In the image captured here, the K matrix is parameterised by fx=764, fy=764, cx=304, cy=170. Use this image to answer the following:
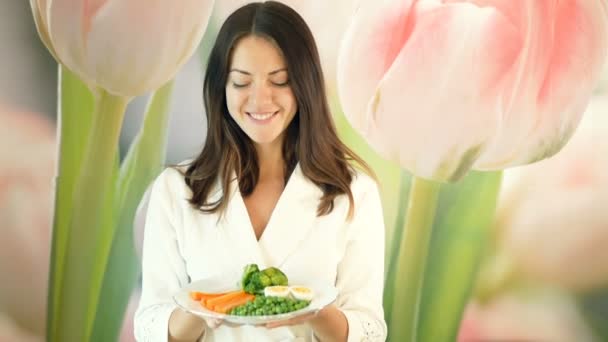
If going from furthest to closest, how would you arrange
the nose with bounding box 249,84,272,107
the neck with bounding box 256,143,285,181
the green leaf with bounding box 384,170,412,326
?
the green leaf with bounding box 384,170,412,326, the neck with bounding box 256,143,285,181, the nose with bounding box 249,84,272,107

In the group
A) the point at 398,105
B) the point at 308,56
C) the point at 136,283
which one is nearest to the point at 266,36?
the point at 308,56

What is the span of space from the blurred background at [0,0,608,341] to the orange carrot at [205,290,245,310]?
591 millimetres

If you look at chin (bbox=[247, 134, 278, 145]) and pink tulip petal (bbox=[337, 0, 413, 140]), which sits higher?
pink tulip petal (bbox=[337, 0, 413, 140])

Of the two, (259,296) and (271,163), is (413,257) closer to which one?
(271,163)

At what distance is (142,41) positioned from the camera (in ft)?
7.20

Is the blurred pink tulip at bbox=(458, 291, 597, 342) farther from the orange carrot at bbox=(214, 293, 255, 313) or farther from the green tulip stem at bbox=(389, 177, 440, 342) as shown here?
the orange carrot at bbox=(214, 293, 255, 313)

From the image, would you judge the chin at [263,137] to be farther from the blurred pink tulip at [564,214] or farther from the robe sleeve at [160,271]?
the blurred pink tulip at [564,214]

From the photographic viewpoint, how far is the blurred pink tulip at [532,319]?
223cm

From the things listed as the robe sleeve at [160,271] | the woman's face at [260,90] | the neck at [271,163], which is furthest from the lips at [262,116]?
the robe sleeve at [160,271]

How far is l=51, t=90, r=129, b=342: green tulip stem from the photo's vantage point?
2.27 m

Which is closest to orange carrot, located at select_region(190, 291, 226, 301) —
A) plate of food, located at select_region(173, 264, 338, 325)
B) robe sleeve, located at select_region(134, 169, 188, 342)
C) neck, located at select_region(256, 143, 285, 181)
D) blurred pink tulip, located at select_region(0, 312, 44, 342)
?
plate of food, located at select_region(173, 264, 338, 325)

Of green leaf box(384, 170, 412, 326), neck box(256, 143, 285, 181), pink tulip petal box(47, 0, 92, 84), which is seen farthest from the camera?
green leaf box(384, 170, 412, 326)

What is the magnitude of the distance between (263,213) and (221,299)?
1.07 ft

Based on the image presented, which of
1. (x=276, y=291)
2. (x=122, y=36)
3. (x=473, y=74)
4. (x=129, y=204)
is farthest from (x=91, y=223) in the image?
(x=473, y=74)
